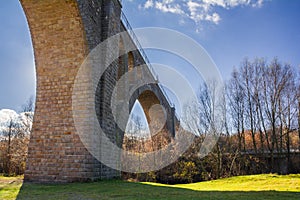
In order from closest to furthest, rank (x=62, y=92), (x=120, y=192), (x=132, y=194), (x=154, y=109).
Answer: (x=132, y=194), (x=120, y=192), (x=62, y=92), (x=154, y=109)

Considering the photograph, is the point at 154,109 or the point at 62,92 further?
the point at 154,109

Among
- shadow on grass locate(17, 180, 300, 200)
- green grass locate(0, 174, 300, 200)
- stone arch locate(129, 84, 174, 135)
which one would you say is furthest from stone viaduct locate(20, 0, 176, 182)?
stone arch locate(129, 84, 174, 135)

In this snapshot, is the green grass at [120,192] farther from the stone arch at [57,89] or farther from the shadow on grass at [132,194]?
the stone arch at [57,89]

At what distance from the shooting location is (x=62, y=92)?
7.07 metres

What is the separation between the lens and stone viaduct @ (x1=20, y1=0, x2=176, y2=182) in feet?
21.5

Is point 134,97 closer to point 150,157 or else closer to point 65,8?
point 150,157

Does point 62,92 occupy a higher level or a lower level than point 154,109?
lower

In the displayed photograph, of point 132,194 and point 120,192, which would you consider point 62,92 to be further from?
point 132,194

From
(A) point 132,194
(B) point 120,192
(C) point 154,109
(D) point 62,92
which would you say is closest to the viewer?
(A) point 132,194

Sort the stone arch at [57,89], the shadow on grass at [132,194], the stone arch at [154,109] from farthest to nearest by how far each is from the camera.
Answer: the stone arch at [154,109], the stone arch at [57,89], the shadow on grass at [132,194]

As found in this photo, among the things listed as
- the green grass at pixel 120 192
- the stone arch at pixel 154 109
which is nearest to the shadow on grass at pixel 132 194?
the green grass at pixel 120 192

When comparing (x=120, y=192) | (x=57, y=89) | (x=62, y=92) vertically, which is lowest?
(x=120, y=192)

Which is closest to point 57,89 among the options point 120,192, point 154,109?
point 120,192

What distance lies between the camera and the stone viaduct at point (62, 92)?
6562 millimetres
